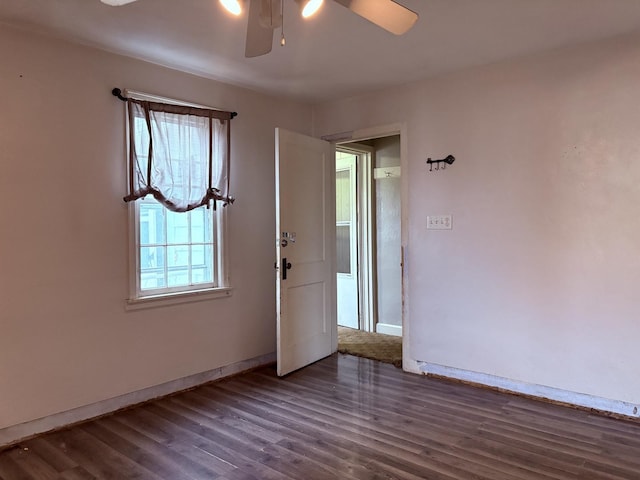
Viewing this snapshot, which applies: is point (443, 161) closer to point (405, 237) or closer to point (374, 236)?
point (405, 237)

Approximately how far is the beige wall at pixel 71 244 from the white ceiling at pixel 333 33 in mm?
206

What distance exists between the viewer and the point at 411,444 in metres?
2.56

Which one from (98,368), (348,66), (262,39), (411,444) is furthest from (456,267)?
(98,368)

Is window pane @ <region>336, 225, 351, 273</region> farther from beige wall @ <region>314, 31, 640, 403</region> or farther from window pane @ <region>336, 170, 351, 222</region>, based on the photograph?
beige wall @ <region>314, 31, 640, 403</region>

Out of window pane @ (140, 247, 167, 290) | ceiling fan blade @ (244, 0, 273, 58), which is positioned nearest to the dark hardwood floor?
window pane @ (140, 247, 167, 290)

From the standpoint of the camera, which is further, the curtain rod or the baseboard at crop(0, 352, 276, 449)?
the curtain rod

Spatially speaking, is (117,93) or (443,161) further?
(443,161)

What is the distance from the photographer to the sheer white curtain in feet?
10.3

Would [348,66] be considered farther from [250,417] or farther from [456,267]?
[250,417]

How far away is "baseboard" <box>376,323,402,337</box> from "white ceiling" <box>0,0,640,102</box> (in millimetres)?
2740

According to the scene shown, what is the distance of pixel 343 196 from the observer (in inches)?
217

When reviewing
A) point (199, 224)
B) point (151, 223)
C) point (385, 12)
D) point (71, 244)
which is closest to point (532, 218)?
point (385, 12)

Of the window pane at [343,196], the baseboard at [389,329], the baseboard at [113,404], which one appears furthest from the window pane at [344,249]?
the baseboard at [113,404]

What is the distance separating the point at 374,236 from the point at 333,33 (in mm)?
2798
